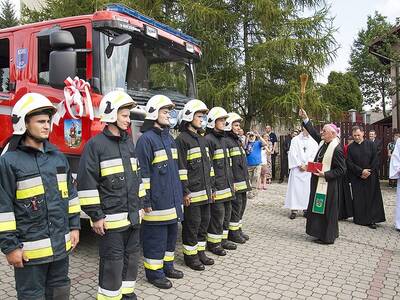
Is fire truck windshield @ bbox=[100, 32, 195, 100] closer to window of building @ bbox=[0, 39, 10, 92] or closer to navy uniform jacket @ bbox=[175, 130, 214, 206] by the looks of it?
navy uniform jacket @ bbox=[175, 130, 214, 206]

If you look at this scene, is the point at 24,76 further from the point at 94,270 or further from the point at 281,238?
the point at 281,238

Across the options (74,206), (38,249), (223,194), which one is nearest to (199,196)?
(223,194)

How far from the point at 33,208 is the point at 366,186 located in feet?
23.0

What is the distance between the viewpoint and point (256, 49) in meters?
15.0

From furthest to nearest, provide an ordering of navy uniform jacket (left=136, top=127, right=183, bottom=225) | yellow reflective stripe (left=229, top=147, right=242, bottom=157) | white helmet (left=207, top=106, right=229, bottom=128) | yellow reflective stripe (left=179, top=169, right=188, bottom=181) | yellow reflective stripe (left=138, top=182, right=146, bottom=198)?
yellow reflective stripe (left=229, top=147, right=242, bottom=157)
white helmet (left=207, top=106, right=229, bottom=128)
yellow reflective stripe (left=179, top=169, right=188, bottom=181)
navy uniform jacket (left=136, top=127, right=183, bottom=225)
yellow reflective stripe (left=138, top=182, right=146, bottom=198)

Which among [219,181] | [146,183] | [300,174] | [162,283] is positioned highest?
[146,183]

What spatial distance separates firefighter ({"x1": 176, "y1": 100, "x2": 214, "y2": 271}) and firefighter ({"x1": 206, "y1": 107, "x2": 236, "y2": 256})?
323 millimetres

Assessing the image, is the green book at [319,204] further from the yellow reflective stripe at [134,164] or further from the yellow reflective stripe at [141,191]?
the yellow reflective stripe at [134,164]

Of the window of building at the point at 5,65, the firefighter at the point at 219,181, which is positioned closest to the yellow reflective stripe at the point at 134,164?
the firefighter at the point at 219,181

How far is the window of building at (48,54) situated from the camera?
16.5 ft

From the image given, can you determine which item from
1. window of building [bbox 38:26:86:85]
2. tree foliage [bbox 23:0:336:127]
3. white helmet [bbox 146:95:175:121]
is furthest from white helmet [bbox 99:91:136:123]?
tree foliage [bbox 23:0:336:127]

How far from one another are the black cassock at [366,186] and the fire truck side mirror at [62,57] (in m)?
5.88

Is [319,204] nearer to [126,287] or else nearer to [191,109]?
[191,109]

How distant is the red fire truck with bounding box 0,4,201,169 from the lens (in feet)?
16.1
